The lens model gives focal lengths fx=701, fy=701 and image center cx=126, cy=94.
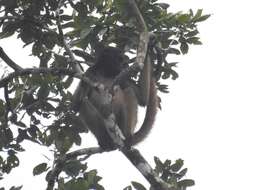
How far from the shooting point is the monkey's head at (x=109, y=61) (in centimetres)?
882

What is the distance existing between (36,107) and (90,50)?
1.02m

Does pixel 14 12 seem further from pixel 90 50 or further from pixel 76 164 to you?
pixel 76 164

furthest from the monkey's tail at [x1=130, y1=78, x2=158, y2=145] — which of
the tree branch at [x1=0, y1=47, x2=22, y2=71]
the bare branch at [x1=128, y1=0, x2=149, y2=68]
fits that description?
the tree branch at [x1=0, y1=47, x2=22, y2=71]

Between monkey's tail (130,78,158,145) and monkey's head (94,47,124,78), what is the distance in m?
0.68

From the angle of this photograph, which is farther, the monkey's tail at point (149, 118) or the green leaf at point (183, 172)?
the monkey's tail at point (149, 118)

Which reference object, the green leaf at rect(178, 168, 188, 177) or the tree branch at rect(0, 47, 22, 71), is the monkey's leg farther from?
the green leaf at rect(178, 168, 188, 177)

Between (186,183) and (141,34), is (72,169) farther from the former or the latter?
(141,34)

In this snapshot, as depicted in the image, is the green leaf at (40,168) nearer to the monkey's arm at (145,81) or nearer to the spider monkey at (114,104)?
the spider monkey at (114,104)

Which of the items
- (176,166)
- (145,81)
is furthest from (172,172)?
(145,81)

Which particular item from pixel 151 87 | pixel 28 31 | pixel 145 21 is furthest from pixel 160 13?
pixel 28 31

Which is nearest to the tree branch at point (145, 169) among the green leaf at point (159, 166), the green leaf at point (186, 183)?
the green leaf at point (159, 166)

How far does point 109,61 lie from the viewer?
911 centimetres

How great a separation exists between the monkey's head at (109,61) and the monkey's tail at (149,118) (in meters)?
0.68

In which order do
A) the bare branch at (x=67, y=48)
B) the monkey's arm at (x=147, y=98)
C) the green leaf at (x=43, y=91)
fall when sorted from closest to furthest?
the bare branch at (x=67, y=48), the green leaf at (x=43, y=91), the monkey's arm at (x=147, y=98)
